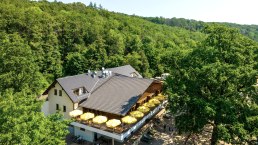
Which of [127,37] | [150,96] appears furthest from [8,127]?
[127,37]

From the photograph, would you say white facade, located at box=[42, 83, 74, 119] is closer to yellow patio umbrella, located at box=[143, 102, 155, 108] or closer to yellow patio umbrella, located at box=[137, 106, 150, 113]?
yellow patio umbrella, located at box=[137, 106, 150, 113]

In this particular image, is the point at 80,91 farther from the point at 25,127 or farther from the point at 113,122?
the point at 25,127

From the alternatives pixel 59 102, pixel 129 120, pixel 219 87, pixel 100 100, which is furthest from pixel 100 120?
pixel 219 87

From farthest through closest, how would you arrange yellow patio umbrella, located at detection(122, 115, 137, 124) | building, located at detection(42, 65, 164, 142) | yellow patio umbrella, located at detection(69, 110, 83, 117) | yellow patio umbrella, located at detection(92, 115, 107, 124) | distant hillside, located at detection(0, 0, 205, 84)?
distant hillside, located at detection(0, 0, 205, 84)
yellow patio umbrella, located at detection(69, 110, 83, 117)
building, located at detection(42, 65, 164, 142)
yellow patio umbrella, located at detection(92, 115, 107, 124)
yellow patio umbrella, located at detection(122, 115, 137, 124)

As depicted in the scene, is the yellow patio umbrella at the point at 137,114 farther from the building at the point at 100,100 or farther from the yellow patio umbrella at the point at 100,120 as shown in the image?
the yellow patio umbrella at the point at 100,120

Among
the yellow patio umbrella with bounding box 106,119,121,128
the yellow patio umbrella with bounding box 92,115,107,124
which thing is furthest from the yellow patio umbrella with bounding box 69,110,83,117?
the yellow patio umbrella with bounding box 106,119,121,128

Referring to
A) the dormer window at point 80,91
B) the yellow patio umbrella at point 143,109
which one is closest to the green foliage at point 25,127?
the dormer window at point 80,91

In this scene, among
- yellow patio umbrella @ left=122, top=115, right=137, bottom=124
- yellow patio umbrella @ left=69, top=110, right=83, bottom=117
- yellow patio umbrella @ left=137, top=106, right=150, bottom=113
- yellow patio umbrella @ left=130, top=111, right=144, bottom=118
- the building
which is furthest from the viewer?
yellow patio umbrella @ left=137, top=106, right=150, bottom=113

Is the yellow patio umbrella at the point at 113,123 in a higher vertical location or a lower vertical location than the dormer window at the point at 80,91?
lower
